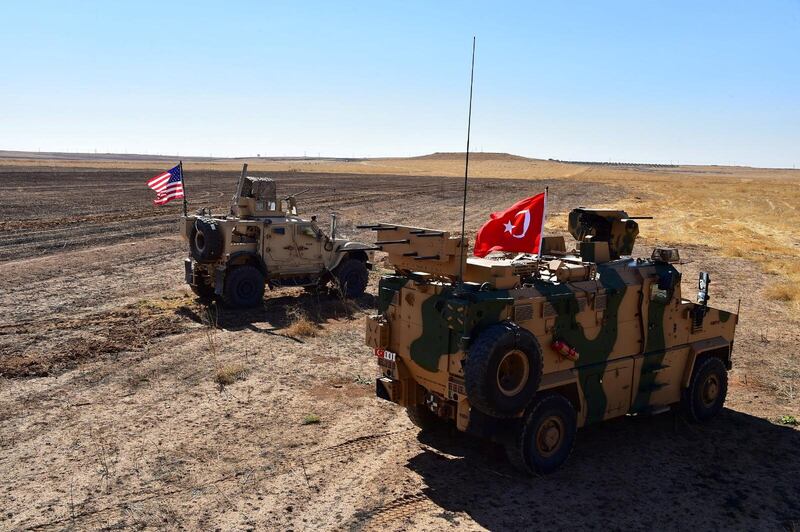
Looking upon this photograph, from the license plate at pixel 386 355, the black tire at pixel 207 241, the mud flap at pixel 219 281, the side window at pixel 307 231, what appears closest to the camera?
the license plate at pixel 386 355

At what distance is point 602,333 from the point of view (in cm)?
834

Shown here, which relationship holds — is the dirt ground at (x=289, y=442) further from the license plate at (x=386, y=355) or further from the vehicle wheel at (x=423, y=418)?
the license plate at (x=386, y=355)

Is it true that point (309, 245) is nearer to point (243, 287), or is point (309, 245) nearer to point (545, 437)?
point (243, 287)

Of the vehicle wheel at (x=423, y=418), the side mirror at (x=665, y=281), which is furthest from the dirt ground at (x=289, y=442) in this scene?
the side mirror at (x=665, y=281)

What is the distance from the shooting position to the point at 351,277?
1673cm

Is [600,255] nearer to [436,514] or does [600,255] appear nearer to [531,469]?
[531,469]

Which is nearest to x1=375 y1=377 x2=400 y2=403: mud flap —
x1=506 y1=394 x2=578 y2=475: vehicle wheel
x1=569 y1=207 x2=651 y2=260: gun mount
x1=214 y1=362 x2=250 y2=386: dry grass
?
x1=506 y1=394 x2=578 y2=475: vehicle wheel

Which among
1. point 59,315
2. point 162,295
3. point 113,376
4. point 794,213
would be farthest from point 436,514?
point 794,213

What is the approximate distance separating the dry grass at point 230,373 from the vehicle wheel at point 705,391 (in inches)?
235

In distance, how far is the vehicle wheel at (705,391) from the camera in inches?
370

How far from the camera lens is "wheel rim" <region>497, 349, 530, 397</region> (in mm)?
7250

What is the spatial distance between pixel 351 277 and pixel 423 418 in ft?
26.9

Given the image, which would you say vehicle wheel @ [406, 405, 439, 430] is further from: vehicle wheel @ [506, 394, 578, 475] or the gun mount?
the gun mount

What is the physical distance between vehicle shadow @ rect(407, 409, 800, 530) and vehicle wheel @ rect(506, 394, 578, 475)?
0.16 m
